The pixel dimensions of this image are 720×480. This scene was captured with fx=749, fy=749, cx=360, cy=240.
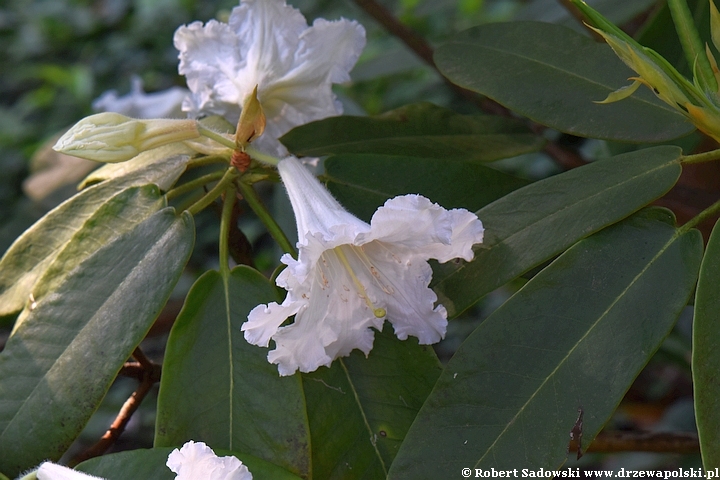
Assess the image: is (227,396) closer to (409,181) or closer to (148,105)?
(409,181)

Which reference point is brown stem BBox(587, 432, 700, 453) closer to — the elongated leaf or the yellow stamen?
the yellow stamen

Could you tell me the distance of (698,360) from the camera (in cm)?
71

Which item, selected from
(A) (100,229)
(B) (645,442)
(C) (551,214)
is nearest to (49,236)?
(A) (100,229)

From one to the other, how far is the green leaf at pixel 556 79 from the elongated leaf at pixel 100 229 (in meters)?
0.42

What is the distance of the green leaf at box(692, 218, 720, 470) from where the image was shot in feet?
2.25

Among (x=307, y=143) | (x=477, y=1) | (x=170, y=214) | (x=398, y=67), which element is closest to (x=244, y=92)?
(x=307, y=143)

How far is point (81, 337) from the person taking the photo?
83 cm

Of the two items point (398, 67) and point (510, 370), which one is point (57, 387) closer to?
point (510, 370)

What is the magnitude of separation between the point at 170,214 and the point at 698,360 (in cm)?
60

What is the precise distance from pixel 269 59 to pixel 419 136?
0.23 metres

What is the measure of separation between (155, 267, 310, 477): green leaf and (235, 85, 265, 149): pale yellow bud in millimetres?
201

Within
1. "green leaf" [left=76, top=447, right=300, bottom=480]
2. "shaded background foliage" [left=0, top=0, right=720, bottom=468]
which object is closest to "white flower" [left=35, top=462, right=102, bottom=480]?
"green leaf" [left=76, top=447, right=300, bottom=480]

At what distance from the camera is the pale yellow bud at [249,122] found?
90cm

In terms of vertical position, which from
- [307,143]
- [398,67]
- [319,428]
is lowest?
[319,428]
